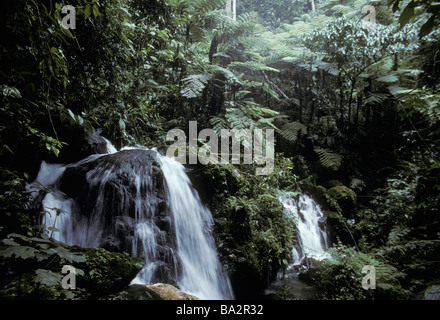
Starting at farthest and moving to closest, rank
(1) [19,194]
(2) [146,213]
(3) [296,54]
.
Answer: (3) [296,54], (2) [146,213], (1) [19,194]

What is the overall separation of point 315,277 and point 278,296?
45.0 inches

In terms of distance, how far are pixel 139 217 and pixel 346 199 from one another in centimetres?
528

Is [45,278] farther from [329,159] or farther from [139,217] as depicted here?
[329,159]

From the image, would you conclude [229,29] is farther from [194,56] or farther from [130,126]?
[130,126]

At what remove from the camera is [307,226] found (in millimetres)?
5770

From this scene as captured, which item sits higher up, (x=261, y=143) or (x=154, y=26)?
(x=154, y=26)

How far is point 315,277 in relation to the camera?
443 centimetres

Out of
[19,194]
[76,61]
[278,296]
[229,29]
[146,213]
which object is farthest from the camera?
[229,29]

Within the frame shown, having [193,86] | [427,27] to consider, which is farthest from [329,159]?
[427,27]

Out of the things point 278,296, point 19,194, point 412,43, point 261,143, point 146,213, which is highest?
point 412,43

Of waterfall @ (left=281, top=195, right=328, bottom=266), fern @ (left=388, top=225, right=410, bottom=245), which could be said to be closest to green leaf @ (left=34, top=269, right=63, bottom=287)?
waterfall @ (left=281, top=195, right=328, bottom=266)

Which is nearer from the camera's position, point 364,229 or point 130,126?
point 130,126

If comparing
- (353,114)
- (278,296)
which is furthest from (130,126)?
(353,114)

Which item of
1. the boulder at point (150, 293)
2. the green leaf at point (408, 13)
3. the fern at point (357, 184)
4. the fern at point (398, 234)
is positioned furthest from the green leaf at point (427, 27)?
the fern at point (357, 184)
